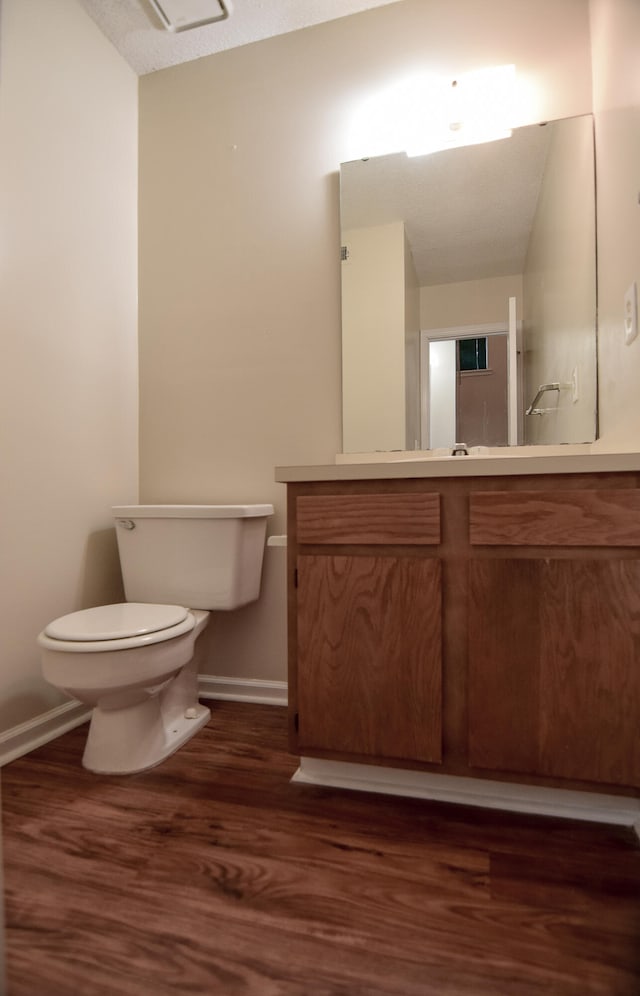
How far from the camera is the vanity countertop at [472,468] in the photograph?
1.04 meters

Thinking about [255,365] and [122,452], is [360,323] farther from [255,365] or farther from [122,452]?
[122,452]

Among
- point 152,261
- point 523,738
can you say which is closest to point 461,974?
point 523,738

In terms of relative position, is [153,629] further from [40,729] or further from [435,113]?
[435,113]

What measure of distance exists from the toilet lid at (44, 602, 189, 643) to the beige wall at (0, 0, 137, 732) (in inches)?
9.3

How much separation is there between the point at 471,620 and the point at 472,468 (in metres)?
0.33

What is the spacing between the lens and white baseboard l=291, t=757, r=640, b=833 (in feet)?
3.82

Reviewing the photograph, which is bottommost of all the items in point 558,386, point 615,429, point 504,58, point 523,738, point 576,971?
point 576,971

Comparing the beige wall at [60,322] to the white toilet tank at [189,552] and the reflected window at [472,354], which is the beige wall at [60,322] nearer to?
the white toilet tank at [189,552]

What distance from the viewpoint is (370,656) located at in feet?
3.95

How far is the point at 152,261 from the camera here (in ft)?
6.79

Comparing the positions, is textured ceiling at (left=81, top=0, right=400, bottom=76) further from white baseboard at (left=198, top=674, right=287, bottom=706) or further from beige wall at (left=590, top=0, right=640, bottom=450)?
white baseboard at (left=198, top=674, right=287, bottom=706)

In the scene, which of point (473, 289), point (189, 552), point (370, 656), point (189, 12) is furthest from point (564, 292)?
point (189, 12)

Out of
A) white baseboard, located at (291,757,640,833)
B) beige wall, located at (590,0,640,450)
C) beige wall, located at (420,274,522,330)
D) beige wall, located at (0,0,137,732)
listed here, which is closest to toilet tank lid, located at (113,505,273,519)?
beige wall, located at (0,0,137,732)

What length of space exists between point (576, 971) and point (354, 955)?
1.13 ft
